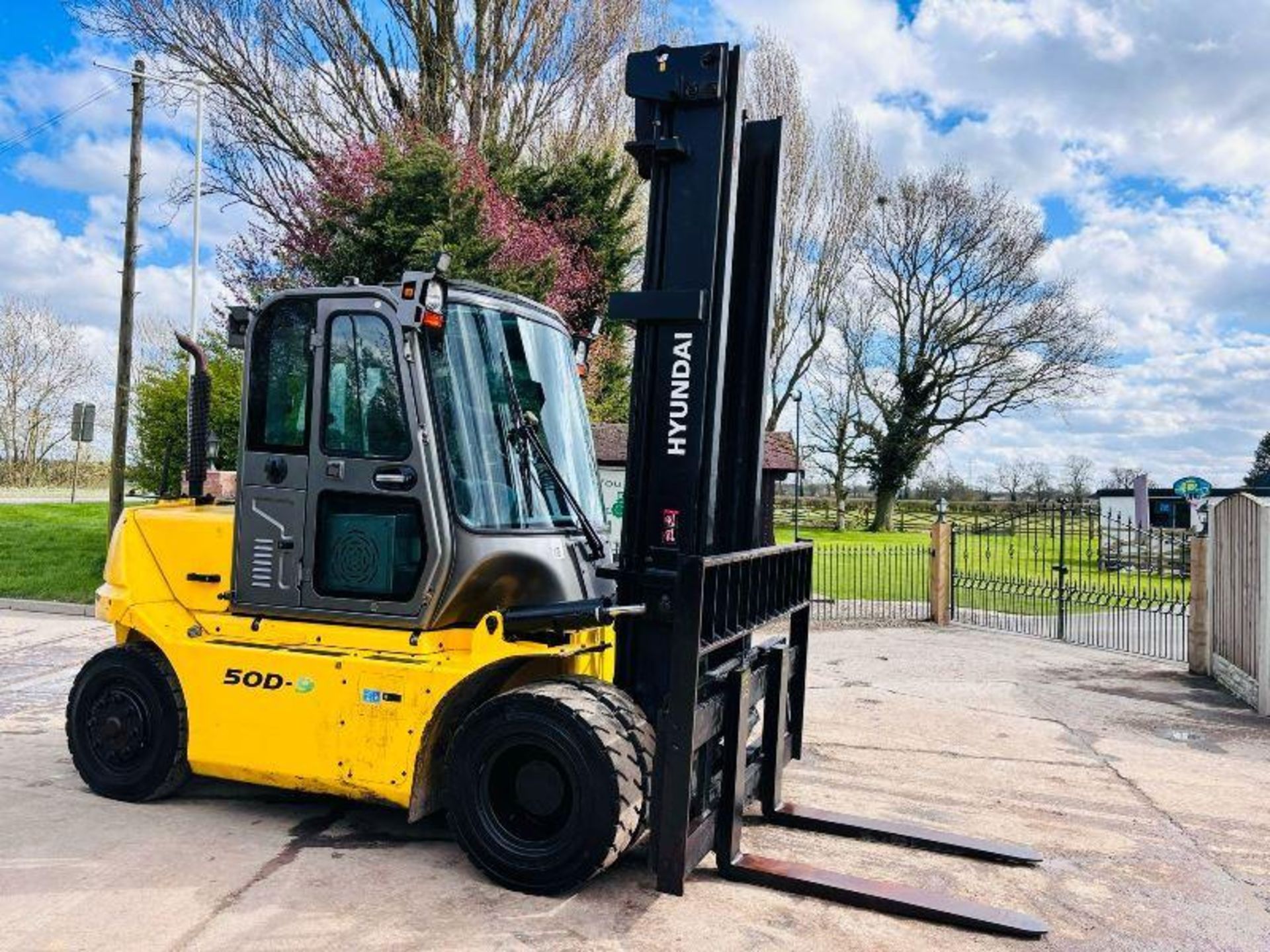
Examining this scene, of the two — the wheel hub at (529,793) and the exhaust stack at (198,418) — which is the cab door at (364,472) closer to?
the wheel hub at (529,793)

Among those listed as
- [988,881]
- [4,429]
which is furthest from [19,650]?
[4,429]

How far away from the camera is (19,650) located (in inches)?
426

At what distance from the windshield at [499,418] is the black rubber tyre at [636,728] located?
0.92 m

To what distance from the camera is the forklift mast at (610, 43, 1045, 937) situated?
421cm

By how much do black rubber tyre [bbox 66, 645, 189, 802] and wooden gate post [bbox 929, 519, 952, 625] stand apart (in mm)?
12474

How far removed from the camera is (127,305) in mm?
16688

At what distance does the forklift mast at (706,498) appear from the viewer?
421 cm

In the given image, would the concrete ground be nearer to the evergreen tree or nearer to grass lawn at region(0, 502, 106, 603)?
grass lawn at region(0, 502, 106, 603)

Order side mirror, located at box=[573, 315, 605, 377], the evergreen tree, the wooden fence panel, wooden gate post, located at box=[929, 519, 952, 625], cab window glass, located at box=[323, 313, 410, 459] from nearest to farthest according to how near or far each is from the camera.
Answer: cab window glass, located at box=[323, 313, 410, 459]
side mirror, located at box=[573, 315, 605, 377]
the wooden fence panel
wooden gate post, located at box=[929, 519, 952, 625]
the evergreen tree

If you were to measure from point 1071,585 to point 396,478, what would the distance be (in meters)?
13.7

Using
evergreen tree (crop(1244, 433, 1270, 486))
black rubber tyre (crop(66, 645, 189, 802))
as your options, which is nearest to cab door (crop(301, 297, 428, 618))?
black rubber tyre (crop(66, 645, 189, 802))

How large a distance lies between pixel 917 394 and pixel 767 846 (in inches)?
1441

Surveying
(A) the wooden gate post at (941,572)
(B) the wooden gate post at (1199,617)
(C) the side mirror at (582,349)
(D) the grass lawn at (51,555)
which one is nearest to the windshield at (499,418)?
(C) the side mirror at (582,349)

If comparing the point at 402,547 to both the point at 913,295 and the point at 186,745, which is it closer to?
the point at 186,745
